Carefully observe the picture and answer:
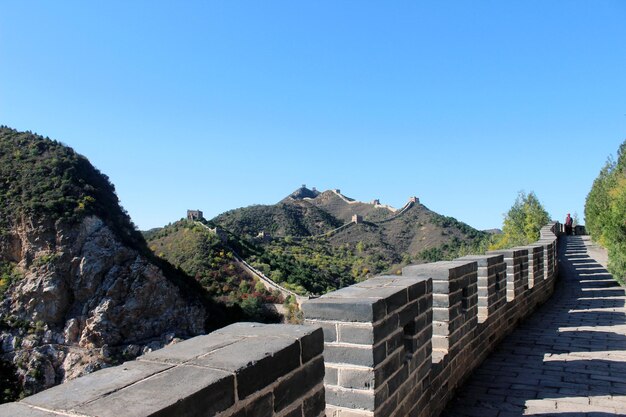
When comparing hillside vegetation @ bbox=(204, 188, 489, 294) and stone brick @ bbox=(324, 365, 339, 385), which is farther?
hillside vegetation @ bbox=(204, 188, 489, 294)

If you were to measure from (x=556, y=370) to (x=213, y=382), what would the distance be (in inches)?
172

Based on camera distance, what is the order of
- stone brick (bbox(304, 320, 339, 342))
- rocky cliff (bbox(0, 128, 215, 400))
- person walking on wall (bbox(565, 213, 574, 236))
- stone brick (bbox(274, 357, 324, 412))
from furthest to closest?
rocky cliff (bbox(0, 128, 215, 400)) < person walking on wall (bbox(565, 213, 574, 236)) < stone brick (bbox(304, 320, 339, 342)) < stone brick (bbox(274, 357, 324, 412))

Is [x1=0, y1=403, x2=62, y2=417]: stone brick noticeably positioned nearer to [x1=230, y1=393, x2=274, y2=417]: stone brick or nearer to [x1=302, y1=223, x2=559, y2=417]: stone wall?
[x1=230, y1=393, x2=274, y2=417]: stone brick

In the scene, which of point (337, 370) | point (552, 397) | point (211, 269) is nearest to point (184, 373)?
point (337, 370)

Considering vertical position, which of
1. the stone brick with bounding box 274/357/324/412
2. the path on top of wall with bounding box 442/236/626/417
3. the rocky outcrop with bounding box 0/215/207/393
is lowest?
the rocky outcrop with bounding box 0/215/207/393

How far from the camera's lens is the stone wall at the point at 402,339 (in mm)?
2428

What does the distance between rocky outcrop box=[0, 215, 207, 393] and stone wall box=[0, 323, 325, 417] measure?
3698 centimetres

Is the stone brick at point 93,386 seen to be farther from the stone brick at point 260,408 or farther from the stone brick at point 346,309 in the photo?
the stone brick at point 346,309

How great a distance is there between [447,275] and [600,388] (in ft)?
5.85

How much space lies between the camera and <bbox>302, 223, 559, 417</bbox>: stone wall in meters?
2.43

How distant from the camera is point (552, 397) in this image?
381 cm

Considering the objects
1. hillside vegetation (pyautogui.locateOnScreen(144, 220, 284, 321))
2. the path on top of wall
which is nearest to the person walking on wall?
the path on top of wall

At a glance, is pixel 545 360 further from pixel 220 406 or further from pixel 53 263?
pixel 53 263

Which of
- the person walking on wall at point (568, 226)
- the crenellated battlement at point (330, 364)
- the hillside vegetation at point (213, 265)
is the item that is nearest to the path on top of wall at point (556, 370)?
the crenellated battlement at point (330, 364)
